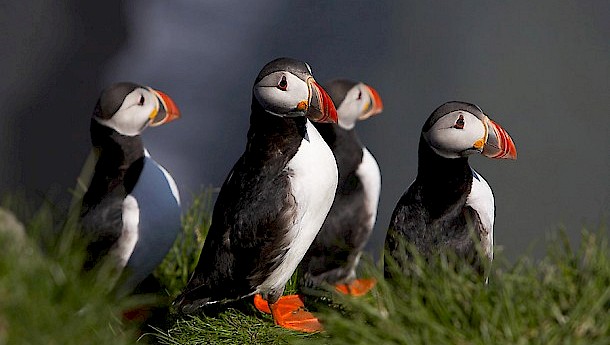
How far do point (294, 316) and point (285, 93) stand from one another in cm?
62

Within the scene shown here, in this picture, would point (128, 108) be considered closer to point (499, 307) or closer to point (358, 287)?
point (358, 287)

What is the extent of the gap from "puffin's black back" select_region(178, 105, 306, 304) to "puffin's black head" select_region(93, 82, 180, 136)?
1.02 feet

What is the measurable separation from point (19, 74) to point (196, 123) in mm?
788

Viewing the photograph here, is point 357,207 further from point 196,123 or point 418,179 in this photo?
point 196,123

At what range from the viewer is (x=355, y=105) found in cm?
272

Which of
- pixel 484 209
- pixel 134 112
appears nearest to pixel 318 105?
pixel 484 209

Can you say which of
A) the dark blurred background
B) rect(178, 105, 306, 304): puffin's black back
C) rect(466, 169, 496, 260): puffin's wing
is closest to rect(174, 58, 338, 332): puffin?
rect(178, 105, 306, 304): puffin's black back

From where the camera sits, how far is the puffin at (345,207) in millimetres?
2688

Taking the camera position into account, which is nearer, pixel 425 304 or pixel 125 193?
pixel 425 304

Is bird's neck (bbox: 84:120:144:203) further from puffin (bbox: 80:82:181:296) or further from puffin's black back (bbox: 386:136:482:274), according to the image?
puffin's black back (bbox: 386:136:482:274)

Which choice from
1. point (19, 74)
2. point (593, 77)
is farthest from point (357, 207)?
point (19, 74)

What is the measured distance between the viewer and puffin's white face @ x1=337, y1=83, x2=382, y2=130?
271 cm

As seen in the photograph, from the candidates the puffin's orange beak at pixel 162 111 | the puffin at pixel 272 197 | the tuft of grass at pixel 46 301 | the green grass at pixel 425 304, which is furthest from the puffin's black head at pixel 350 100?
the tuft of grass at pixel 46 301

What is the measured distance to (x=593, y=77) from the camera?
12.3 feet
